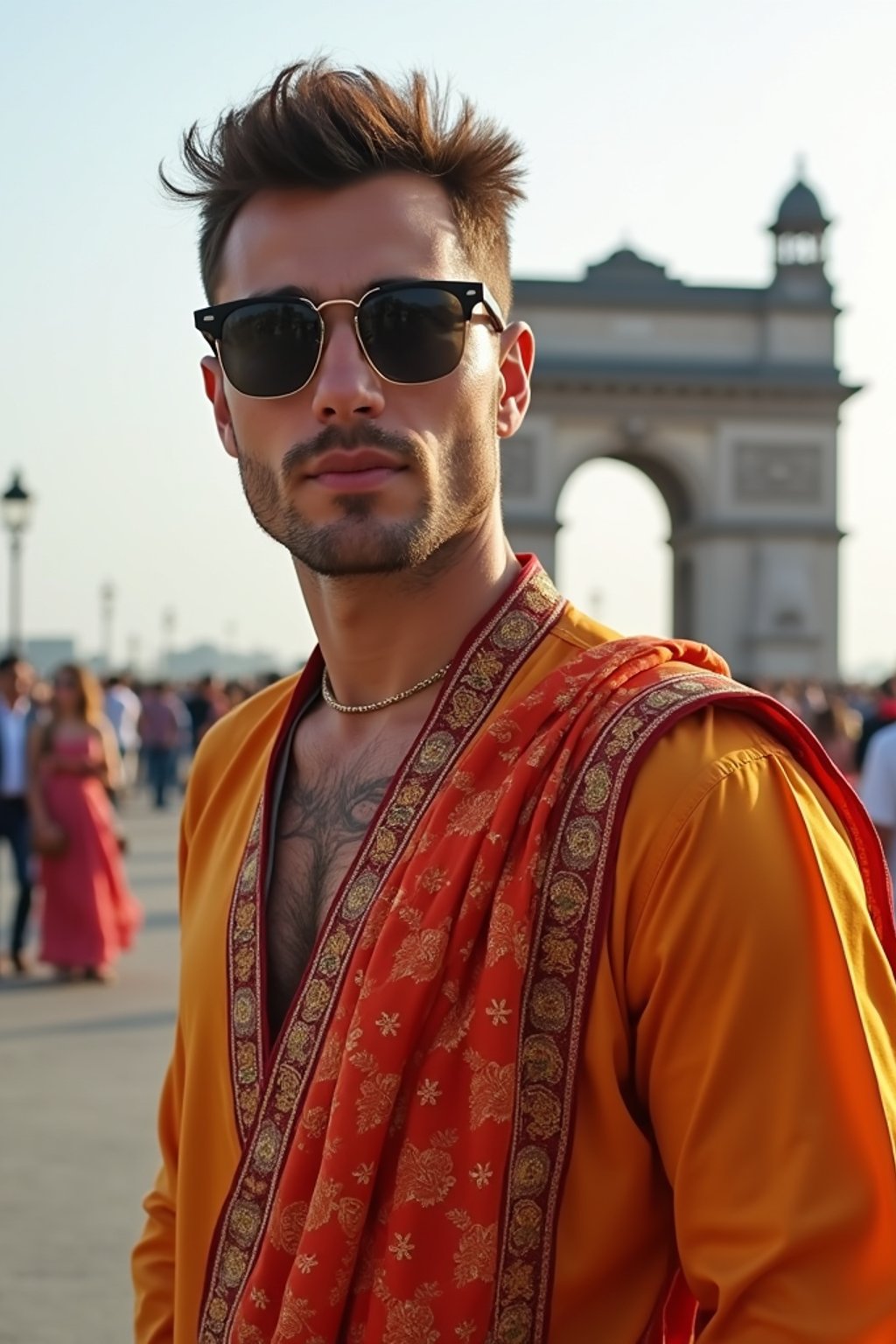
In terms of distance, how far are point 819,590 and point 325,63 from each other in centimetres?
3394

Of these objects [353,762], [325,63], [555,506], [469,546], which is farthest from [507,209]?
[555,506]

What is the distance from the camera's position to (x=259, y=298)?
1916mm

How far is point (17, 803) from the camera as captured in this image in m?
10.9

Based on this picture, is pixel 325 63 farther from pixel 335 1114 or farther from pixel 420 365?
pixel 335 1114

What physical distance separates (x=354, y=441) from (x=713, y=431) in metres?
34.2

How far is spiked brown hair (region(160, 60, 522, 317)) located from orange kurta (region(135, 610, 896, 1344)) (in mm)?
688

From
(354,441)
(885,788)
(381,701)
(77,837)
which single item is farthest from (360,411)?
(77,837)

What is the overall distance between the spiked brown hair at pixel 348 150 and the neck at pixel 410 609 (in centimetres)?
30

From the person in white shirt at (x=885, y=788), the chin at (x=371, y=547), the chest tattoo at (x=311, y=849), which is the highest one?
the chin at (x=371, y=547)

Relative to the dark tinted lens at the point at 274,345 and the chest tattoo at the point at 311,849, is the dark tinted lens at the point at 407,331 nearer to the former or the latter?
the dark tinted lens at the point at 274,345

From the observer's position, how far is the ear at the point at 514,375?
209 cm

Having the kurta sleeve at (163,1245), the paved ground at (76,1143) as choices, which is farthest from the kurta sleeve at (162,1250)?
the paved ground at (76,1143)

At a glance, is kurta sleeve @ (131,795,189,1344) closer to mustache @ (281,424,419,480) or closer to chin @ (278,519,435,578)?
chin @ (278,519,435,578)

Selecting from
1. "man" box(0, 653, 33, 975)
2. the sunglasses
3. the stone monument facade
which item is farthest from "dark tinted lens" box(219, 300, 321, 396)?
the stone monument facade
